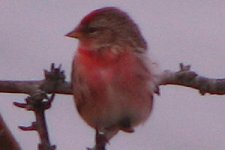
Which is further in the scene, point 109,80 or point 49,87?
point 109,80

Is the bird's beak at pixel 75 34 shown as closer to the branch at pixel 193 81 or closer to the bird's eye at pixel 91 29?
the bird's eye at pixel 91 29

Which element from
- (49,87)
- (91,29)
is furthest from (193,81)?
(49,87)

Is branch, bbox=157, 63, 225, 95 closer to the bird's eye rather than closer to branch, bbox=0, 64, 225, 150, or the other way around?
branch, bbox=0, 64, 225, 150

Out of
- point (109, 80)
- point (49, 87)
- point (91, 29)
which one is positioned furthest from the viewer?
point (91, 29)

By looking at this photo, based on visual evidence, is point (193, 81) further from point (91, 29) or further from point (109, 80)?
point (91, 29)

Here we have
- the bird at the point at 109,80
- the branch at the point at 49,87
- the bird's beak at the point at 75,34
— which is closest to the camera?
the branch at the point at 49,87

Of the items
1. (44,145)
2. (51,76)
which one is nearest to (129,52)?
(51,76)

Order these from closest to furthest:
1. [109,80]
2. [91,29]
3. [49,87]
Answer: [49,87], [109,80], [91,29]

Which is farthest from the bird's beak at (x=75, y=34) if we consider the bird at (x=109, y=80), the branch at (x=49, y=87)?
the branch at (x=49, y=87)
